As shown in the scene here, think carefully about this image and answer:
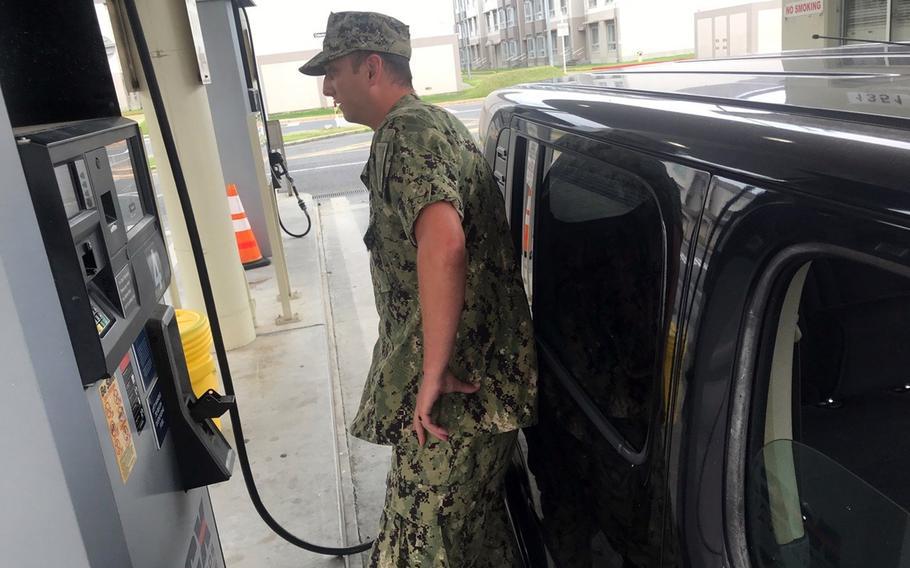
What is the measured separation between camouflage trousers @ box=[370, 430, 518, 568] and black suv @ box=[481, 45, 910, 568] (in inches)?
17.5

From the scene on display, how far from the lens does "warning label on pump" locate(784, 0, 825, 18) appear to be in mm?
7207

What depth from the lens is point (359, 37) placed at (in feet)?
6.42

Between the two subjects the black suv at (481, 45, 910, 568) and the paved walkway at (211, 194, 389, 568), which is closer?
the black suv at (481, 45, 910, 568)

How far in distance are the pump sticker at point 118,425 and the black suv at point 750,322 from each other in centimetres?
88

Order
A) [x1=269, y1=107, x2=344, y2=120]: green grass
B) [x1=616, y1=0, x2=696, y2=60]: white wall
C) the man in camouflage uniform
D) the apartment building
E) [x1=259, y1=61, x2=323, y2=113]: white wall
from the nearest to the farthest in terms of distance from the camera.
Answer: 1. the man in camouflage uniform
2. [x1=616, y1=0, x2=696, y2=60]: white wall
3. the apartment building
4. [x1=259, y1=61, x2=323, y2=113]: white wall
5. [x1=269, y1=107, x2=344, y2=120]: green grass

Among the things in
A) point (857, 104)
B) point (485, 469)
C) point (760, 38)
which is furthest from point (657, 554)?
point (760, 38)

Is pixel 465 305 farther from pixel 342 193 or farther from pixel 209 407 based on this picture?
pixel 342 193

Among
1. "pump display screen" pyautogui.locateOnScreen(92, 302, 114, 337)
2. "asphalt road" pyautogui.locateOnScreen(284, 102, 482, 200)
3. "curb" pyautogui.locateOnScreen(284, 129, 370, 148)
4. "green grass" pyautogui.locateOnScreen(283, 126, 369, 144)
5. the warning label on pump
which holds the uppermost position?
the warning label on pump

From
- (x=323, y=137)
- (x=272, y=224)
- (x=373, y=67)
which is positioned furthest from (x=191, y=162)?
(x=323, y=137)

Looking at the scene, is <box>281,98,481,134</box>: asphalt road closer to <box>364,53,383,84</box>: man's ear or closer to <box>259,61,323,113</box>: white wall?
<box>259,61,323,113</box>: white wall

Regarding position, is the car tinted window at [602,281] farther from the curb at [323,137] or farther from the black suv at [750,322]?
the curb at [323,137]

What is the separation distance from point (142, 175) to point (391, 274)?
2.17 feet

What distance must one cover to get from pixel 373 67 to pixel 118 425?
115 cm

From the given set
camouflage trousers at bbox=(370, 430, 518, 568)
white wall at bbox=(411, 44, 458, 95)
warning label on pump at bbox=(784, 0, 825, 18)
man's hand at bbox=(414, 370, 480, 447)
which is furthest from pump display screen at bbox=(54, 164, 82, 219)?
white wall at bbox=(411, 44, 458, 95)
